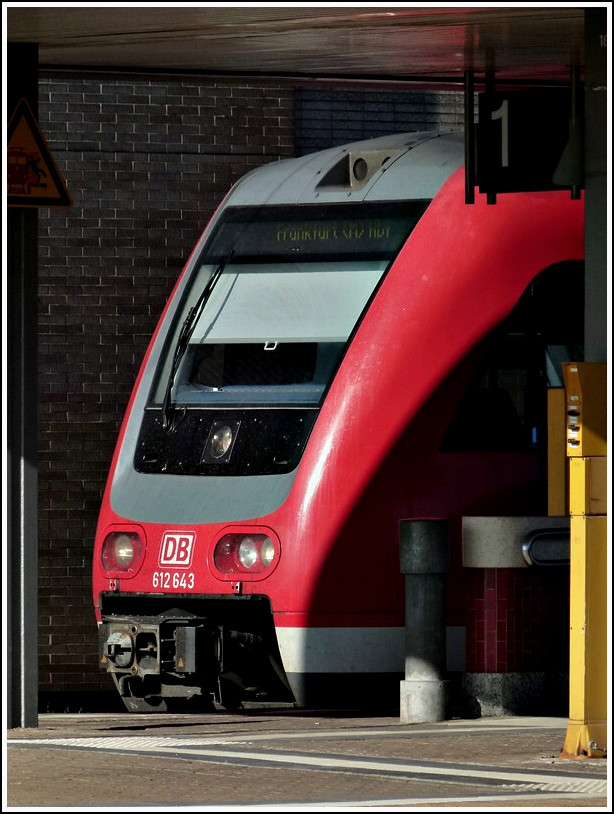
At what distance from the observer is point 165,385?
12.0 metres

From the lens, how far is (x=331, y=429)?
11016 millimetres

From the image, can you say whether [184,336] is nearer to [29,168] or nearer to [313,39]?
[29,168]

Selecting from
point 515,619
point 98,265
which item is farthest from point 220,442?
point 98,265

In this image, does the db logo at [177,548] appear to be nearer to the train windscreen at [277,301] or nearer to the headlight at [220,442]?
the headlight at [220,442]

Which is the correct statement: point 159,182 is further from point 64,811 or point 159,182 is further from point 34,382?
point 64,811

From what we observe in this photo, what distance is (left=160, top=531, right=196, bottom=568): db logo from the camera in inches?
442

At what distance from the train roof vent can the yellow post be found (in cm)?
354

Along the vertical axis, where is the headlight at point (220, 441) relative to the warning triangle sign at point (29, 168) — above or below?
below

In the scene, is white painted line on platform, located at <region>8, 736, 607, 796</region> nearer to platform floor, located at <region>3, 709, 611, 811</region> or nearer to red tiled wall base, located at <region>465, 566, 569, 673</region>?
platform floor, located at <region>3, 709, 611, 811</region>

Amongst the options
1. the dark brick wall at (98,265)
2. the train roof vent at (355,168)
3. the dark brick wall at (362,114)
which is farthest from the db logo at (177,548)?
the dark brick wall at (362,114)

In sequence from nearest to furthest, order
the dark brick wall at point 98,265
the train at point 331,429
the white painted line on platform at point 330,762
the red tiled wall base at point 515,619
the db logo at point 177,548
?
the white painted line on platform at point 330,762 → the train at point 331,429 → the red tiled wall base at point 515,619 → the db logo at point 177,548 → the dark brick wall at point 98,265

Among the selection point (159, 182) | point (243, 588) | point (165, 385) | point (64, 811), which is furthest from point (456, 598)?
point (159, 182)

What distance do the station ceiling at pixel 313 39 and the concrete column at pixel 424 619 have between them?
8.19ft

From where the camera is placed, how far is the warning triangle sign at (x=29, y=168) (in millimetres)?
9867
